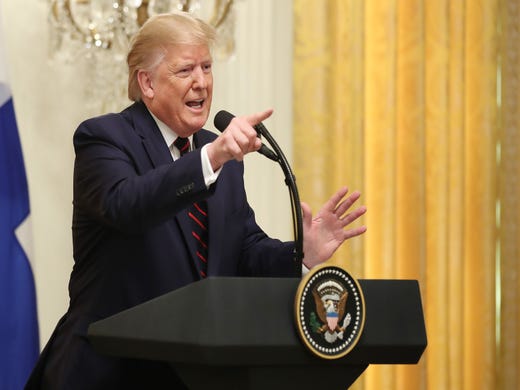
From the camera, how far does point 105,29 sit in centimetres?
384

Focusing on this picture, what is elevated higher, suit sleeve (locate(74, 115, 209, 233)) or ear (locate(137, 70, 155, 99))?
ear (locate(137, 70, 155, 99))

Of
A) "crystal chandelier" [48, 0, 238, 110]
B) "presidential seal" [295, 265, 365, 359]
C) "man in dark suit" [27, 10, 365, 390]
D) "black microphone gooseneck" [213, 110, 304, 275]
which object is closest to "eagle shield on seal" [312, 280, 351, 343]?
"presidential seal" [295, 265, 365, 359]

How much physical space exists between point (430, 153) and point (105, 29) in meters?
1.82

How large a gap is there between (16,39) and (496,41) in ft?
7.97

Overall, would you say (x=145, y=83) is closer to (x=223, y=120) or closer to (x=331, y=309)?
(x=223, y=120)

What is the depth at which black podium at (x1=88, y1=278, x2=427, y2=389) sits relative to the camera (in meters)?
1.76

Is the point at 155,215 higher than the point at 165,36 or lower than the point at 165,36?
lower

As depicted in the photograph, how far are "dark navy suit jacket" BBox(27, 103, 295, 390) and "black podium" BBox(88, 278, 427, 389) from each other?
0.25 metres

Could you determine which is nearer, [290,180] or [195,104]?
[290,180]

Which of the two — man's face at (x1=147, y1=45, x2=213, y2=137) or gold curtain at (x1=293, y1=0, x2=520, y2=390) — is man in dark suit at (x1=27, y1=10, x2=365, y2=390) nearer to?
man's face at (x1=147, y1=45, x2=213, y2=137)

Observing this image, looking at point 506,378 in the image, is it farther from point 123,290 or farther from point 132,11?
point 123,290

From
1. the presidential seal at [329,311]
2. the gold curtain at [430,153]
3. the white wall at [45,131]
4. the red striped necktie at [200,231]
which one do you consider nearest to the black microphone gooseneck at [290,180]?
the presidential seal at [329,311]

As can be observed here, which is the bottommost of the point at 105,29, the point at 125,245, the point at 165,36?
the point at 125,245

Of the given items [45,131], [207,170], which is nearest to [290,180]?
[207,170]
